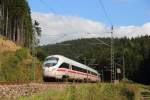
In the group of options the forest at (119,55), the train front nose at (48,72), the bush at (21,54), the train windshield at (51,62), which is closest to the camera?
the train front nose at (48,72)

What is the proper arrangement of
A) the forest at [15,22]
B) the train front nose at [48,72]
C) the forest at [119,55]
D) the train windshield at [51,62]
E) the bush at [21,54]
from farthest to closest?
the forest at [119,55], the forest at [15,22], the bush at [21,54], the train windshield at [51,62], the train front nose at [48,72]

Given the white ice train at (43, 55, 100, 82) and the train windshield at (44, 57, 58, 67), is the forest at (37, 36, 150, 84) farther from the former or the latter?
the train windshield at (44, 57, 58, 67)

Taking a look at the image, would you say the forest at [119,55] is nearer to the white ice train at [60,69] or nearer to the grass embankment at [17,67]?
the grass embankment at [17,67]

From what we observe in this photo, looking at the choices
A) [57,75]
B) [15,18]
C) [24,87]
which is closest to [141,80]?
[15,18]

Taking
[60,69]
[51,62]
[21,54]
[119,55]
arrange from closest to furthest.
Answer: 1. [60,69]
2. [51,62]
3. [21,54]
4. [119,55]

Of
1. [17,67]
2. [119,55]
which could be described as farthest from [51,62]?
[119,55]

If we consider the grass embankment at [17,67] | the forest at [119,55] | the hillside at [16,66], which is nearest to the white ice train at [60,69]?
the hillside at [16,66]

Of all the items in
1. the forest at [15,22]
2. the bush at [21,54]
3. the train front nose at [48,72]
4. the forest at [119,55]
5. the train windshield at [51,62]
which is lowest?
the train front nose at [48,72]

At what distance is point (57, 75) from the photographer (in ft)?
141

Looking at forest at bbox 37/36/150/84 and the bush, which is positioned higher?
forest at bbox 37/36/150/84

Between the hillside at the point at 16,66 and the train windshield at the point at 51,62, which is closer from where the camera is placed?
the train windshield at the point at 51,62

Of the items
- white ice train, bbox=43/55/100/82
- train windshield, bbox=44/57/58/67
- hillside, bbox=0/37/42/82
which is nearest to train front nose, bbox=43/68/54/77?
white ice train, bbox=43/55/100/82

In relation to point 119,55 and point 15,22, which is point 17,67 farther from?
point 119,55

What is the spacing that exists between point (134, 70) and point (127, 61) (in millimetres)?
9984
